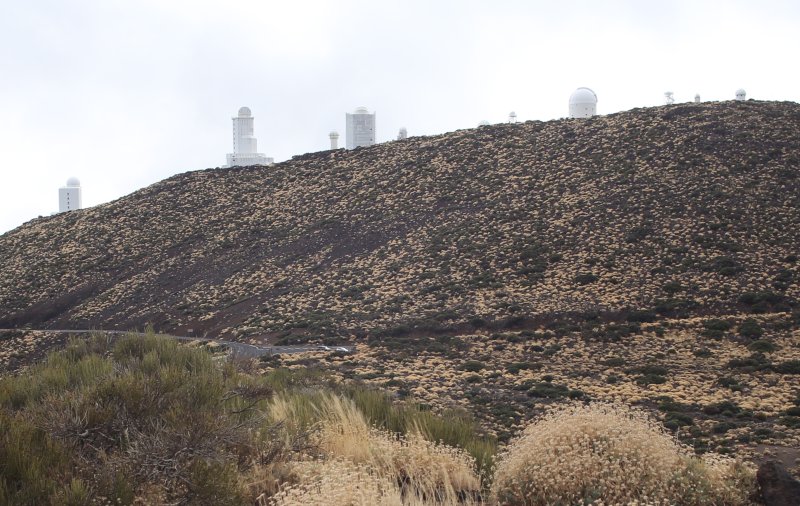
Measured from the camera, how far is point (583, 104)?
56.7 m

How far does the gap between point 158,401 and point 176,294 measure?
31564mm

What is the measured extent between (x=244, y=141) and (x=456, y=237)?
35855 mm

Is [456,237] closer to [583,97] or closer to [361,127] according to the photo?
[583,97]

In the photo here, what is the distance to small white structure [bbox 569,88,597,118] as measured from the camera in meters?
56.5

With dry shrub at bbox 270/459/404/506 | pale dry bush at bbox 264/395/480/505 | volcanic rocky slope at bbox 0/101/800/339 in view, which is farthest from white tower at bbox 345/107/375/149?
dry shrub at bbox 270/459/404/506

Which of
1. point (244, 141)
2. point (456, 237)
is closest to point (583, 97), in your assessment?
point (456, 237)

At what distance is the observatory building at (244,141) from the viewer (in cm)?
6862

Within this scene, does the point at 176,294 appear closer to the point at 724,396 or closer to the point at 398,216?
the point at 398,216

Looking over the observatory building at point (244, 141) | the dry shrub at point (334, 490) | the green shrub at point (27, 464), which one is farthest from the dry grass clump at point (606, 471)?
the observatory building at point (244, 141)

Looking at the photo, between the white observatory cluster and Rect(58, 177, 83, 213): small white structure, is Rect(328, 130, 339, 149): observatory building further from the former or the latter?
Rect(58, 177, 83, 213): small white structure

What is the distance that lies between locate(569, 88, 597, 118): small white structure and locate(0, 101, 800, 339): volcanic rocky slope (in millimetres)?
5555

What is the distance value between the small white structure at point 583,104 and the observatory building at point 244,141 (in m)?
26.0

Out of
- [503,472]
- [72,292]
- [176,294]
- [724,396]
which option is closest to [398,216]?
[176,294]

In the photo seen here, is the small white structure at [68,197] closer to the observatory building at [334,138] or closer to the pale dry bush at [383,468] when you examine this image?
the observatory building at [334,138]
